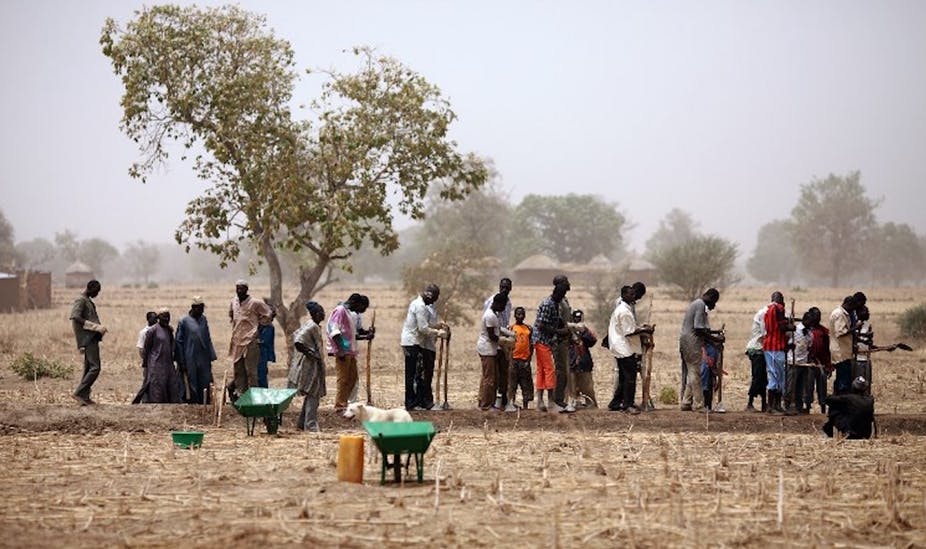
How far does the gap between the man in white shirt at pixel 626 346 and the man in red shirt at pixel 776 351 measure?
1657mm

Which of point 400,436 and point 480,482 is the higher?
point 400,436

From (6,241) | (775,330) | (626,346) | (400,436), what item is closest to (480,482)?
(400,436)

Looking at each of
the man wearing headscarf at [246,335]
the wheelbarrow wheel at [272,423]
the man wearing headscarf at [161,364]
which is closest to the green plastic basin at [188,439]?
the wheelbarrow wheel at [272,423]

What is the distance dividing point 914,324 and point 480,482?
88.0 ft

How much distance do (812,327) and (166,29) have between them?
12.9 metres

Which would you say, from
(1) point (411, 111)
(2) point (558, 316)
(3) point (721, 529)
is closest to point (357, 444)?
(3) point (721, 529)

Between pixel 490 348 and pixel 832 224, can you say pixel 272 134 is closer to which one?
pixel 490 348

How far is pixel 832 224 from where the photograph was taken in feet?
380

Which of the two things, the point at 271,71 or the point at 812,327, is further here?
the point at 271,71

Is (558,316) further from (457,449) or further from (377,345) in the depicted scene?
(377,345)

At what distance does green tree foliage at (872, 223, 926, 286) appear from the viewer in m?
120

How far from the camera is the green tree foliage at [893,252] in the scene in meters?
120

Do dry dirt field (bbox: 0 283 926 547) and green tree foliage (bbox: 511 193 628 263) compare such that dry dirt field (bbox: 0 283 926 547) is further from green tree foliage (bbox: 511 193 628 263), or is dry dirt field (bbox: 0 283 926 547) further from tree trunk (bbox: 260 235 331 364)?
green tree foliage (bbox: 511 193 628 263)

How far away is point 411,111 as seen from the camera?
76.3 feet
